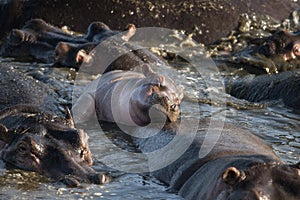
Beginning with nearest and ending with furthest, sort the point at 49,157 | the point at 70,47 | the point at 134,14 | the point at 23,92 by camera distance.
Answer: the point at 49,157 < the point at 23,92 < the point at 70,47 < the point at 134,14

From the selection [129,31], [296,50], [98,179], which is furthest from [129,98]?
[296,50]

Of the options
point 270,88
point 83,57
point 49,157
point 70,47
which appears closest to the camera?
point 49,157

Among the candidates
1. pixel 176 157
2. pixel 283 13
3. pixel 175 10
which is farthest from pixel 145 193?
pixel 283 13

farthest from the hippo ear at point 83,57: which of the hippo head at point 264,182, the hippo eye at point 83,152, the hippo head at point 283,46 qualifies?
the hippo head at point 264,182

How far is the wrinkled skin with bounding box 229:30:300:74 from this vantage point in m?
10.7

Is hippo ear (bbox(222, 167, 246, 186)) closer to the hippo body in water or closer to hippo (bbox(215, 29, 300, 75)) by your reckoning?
the hippo body in water

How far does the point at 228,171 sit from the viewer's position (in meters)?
4.91

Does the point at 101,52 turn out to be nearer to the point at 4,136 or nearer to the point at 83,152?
the point at 4,136

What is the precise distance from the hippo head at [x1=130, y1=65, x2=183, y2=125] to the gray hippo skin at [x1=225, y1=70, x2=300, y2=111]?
162 centimetres

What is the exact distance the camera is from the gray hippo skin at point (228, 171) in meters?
4.99

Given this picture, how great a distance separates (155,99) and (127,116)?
0.48 m

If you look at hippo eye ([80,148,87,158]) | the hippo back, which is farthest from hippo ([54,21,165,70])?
hippo eye ([80,148,87,158])

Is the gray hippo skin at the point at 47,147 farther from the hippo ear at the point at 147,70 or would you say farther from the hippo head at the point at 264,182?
the hippo ear at the point at 147,70

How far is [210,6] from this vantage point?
40.0 feet
